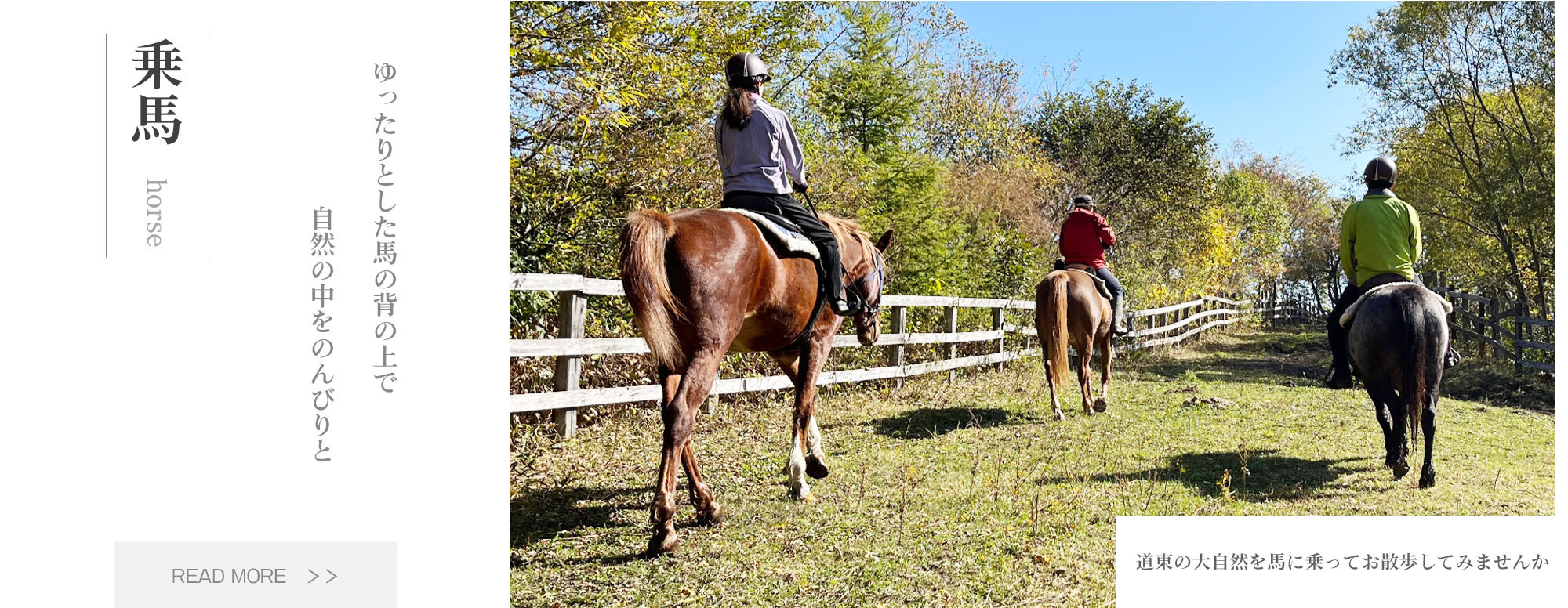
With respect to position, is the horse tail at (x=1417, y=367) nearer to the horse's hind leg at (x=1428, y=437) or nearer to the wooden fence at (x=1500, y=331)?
the horse's hind leg at (x=1428, y=437)

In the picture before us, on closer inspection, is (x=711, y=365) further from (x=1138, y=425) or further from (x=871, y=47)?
(x=871, y=47)

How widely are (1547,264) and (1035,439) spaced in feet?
35.1

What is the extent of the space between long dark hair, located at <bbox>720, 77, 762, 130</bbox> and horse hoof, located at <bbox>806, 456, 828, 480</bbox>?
6.12 ft

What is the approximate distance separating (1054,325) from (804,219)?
161 inches

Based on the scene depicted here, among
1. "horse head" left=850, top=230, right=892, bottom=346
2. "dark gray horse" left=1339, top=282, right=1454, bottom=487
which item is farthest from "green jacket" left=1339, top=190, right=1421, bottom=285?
"horse head" left=850, top=230, right=892, bottom=346

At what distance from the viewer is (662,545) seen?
3.43m

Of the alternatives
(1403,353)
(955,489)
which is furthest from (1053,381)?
(955,489)

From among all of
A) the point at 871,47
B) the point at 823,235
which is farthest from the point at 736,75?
the point at 871,47

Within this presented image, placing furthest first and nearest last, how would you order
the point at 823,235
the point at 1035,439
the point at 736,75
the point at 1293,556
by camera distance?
the point at 1035,439, the point at 823,235, the point at 736,75, the point at 1293,556

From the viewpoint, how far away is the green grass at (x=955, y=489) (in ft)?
10.5

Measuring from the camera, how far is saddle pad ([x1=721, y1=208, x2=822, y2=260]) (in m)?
3.96

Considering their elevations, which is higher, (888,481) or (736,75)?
(736,75)

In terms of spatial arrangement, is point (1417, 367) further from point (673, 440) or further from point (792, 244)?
point (673, 440)

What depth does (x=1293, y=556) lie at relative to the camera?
10.5 ft
